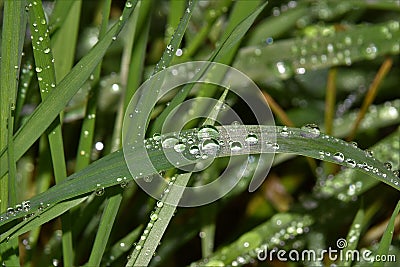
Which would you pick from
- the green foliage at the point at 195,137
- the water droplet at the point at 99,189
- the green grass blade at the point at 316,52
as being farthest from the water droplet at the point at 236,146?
the green grass blade at the point at 316,52

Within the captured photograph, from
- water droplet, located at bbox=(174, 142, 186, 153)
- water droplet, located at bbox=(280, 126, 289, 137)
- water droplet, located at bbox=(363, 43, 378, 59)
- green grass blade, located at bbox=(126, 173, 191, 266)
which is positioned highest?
water droplet, located at bbox=(363, 43, 378, 59)

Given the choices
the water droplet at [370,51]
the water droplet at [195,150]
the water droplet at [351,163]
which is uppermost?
the water droplet at [370,51]

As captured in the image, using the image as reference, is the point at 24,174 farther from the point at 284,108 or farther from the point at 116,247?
the point at 284,108

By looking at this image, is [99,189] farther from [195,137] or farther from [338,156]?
[338,156]

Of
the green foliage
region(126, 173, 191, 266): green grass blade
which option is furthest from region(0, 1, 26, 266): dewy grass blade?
region(126, 173, 191, 266): green grass blade

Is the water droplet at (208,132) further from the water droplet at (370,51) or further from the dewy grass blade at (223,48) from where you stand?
the water droplet at (370,51)

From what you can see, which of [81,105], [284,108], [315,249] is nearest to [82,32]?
[81,105]

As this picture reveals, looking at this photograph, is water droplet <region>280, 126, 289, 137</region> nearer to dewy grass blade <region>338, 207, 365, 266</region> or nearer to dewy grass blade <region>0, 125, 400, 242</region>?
dewy grass blade <region>0, 125, 400, 242</region>

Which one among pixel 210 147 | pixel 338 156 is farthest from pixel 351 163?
pixel 210 147
